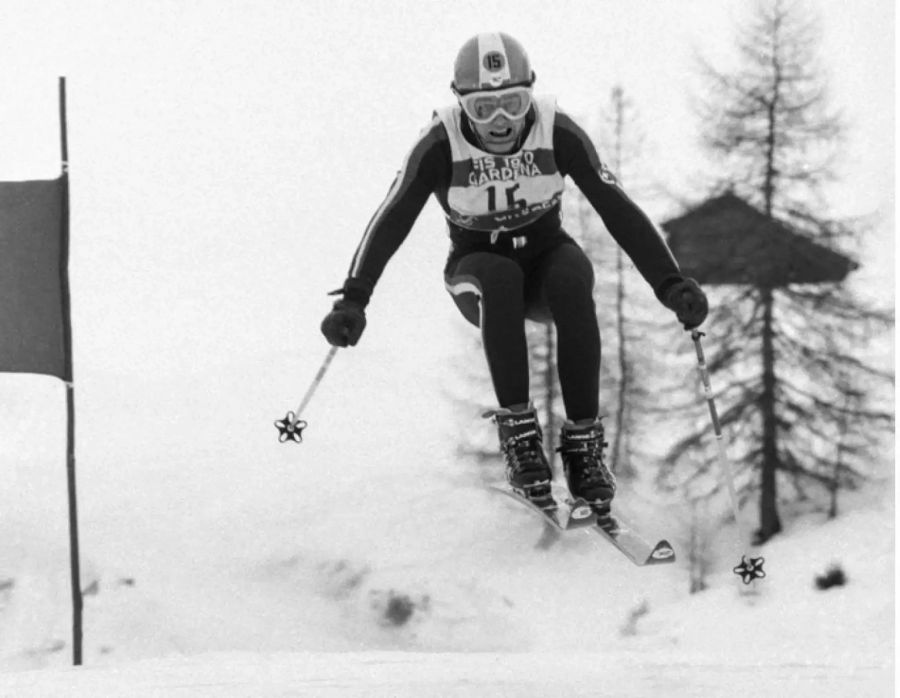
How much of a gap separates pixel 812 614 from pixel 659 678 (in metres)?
A: 9.91

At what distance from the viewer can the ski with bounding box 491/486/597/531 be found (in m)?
4.74

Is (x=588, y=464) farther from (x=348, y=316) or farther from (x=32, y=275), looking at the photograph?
(x=32, y=275)

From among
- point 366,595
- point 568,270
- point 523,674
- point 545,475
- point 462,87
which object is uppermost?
point 462,87

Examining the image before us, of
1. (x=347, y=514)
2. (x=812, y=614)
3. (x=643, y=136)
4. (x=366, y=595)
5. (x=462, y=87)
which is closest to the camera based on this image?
(x=462, y=87)

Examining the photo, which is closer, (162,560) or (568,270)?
(568,270)

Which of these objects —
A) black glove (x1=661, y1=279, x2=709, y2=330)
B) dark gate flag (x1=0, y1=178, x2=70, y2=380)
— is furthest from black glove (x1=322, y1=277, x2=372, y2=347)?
dark gate flag (x1=0, y1=178, x2=70, y2=380)

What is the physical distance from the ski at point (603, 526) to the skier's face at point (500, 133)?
4.99 ft

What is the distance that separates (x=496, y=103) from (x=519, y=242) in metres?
0.62

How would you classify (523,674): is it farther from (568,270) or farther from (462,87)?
(462,87)

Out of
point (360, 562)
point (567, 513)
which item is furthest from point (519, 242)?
point (360, 562)

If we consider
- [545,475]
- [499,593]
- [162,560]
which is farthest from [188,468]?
[545,475]

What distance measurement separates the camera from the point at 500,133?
15.7 ft

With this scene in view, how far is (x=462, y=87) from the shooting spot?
4.66 m

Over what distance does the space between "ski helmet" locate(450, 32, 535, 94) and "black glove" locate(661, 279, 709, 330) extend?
108 cm
